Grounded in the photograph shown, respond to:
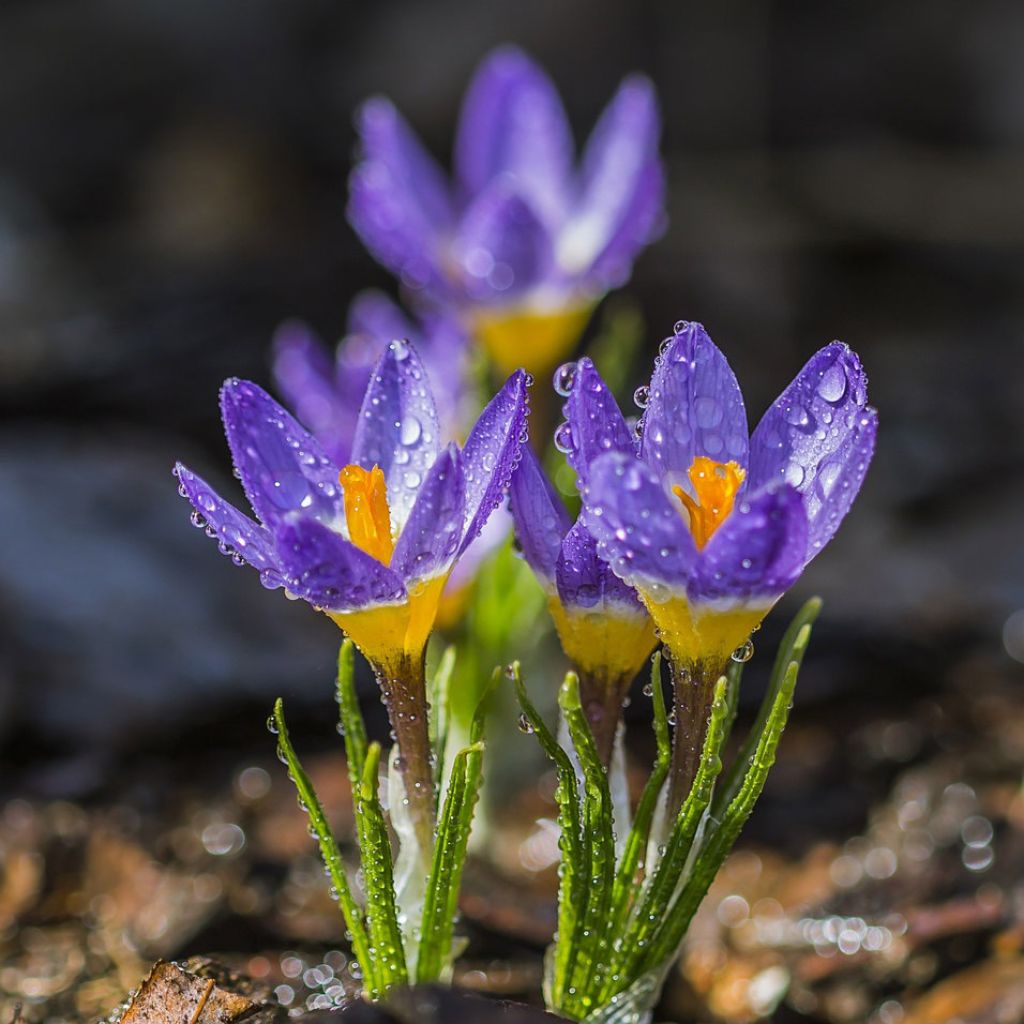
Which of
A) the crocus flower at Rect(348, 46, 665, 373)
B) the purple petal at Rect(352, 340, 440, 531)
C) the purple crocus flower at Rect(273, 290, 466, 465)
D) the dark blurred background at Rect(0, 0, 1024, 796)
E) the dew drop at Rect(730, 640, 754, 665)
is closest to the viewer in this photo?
the dew drop at Rect(730, 640, 754, 665)

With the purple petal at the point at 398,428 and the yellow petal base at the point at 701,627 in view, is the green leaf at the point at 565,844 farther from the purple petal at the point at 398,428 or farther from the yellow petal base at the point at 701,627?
the purple petal at the point at 398,428

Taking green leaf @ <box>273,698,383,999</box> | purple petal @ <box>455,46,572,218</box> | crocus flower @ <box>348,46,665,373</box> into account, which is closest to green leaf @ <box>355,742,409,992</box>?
green leaf @ <box>273,698,383,999</box>

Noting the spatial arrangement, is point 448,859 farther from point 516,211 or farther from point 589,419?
point 516,211

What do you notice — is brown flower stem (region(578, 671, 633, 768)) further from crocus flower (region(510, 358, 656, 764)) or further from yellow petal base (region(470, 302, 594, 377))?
yellow petal base (region(470, 302, 594, 377))

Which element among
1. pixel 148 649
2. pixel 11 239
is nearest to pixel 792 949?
pixel 148 649

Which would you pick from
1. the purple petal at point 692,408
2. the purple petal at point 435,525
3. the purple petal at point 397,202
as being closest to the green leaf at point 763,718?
the purple petal at point 692,408

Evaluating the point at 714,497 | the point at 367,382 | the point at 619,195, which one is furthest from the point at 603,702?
the point at 619,195
